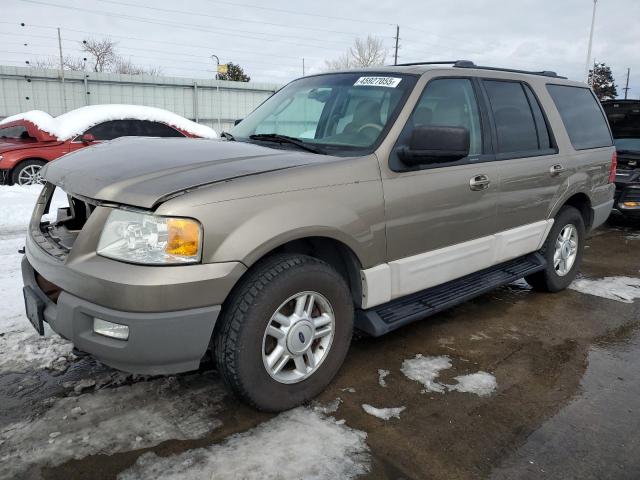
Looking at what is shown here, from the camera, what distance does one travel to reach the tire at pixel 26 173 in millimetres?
8883

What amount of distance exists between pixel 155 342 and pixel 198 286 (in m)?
0.30

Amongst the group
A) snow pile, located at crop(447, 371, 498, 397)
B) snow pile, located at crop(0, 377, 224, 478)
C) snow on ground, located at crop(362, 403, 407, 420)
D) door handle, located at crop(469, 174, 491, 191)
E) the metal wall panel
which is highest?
the metal wall panel

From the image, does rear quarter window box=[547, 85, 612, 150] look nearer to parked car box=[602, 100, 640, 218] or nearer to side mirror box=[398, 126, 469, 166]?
side mirror box=[398, 126, 469, 166]

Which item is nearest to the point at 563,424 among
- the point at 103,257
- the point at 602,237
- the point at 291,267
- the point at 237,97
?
the point at 291,267

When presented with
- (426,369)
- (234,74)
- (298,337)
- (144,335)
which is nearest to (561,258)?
(426,369)

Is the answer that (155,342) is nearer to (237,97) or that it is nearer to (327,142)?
(327,142)

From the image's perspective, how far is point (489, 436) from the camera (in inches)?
99.6

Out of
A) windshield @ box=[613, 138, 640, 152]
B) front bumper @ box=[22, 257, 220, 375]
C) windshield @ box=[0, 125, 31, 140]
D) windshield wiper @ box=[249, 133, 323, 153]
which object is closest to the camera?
front bumper @ box=[22, 257, 220, 375]

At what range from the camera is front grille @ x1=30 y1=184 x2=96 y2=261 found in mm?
2662

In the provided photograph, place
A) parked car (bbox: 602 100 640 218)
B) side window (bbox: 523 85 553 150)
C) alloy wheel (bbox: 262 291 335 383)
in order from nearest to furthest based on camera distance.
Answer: alloy wheel (bbox: 262 291 335 383)
side window (bbox: 523 85 553 150)
parked car (bbox: 602 100 640 218)

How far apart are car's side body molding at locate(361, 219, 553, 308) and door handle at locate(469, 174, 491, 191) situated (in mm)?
372

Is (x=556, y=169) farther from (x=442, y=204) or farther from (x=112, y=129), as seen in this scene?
(x=112, y=129)

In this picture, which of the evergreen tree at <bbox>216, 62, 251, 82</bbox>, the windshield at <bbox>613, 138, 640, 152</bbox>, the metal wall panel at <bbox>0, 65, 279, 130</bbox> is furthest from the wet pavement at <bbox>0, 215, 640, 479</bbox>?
the evergreen tree at <bbox>216, 62, 251, 82</bbox>

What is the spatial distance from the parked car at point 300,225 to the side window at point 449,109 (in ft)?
0.04
